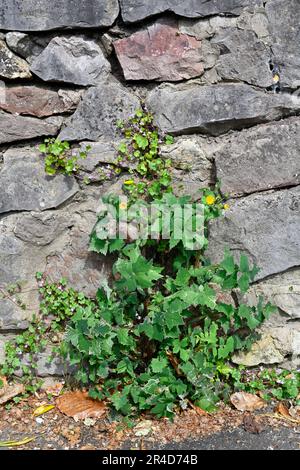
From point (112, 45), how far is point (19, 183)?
706mm

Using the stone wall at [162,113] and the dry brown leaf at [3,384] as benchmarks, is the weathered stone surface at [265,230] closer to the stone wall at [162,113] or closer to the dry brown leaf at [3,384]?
the stone wall at [162,113]

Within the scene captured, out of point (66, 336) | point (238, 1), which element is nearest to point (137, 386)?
point (66, 336)

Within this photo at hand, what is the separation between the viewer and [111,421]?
2.57 m

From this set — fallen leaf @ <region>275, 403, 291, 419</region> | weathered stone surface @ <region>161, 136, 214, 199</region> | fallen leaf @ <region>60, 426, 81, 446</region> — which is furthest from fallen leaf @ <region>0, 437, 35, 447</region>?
weathered stone surface @ <region>161, 136, 214, 199</region>

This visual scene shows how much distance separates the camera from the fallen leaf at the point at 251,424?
2514 millimetres

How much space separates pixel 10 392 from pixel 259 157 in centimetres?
151

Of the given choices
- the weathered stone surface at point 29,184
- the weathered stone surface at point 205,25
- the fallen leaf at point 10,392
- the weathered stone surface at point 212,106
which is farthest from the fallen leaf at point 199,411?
the weathered stone surface at point 205,25

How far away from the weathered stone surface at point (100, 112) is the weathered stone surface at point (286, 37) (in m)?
0.62

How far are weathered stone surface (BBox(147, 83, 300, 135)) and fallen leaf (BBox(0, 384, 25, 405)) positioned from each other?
1330 mm

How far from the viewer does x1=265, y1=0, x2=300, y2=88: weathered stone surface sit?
249 cm

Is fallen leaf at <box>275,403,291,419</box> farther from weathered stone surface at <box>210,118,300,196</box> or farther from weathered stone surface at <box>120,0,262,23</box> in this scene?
weathered stone surface at <box>120,0,262,23</box>

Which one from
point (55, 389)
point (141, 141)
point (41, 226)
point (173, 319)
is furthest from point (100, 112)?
point (55, 389)
